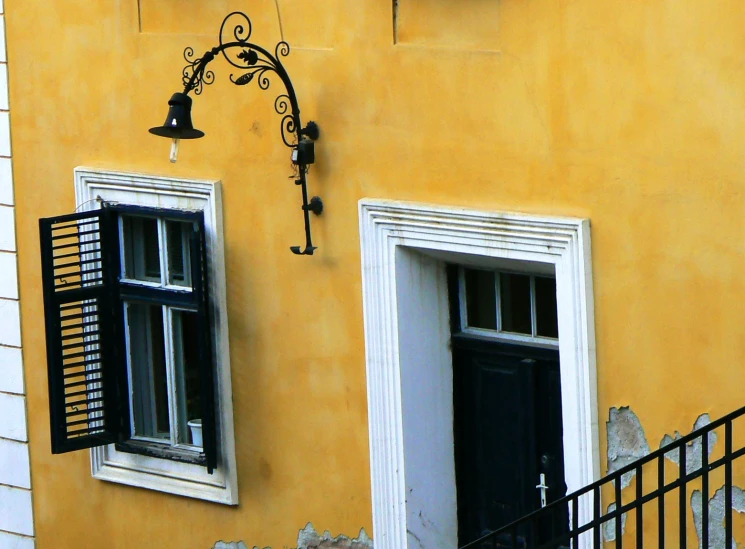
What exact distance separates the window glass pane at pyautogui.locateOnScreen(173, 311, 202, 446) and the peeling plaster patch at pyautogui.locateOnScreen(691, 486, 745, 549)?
3154 mm

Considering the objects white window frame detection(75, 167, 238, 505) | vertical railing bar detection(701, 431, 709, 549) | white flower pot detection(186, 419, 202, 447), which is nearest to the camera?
vertical railing bar detection(701, 431, 709, 549)

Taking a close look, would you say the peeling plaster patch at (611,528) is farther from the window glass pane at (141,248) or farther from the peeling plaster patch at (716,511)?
the window glass pane at (141,248)

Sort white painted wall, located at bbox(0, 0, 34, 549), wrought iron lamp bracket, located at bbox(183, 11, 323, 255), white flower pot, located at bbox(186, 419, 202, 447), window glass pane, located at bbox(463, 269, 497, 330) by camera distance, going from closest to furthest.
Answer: wrought iron lamp bracket, located at bbox(183, 11, 323, 255)
window glass pane, located at bbox(463, 269, 497, 330)
white flower pot, located at bbox(186, 419, 202, 447)
white painted wall, located at bbox(0, 0, 34, 549)

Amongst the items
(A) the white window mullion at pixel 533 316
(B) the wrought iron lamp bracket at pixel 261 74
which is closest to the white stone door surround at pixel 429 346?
(A) the white window mullion at pixel 533 316

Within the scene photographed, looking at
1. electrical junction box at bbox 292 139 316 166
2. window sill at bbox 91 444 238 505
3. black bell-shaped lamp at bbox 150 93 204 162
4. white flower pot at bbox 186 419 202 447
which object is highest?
black bell-shaped lamp at bbox 150 93 204 162

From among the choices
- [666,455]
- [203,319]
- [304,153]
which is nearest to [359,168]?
[304,153]

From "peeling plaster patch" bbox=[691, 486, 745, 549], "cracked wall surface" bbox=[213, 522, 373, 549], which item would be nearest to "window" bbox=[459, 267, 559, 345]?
"peeling plaster patch" bbox=[691, 486, 745, 549]

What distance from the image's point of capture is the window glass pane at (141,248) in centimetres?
883

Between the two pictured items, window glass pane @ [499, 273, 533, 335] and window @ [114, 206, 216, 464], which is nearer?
window glass pane @ [499, 273, 533, 335]

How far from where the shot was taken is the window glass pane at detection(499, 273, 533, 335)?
7.76 meters

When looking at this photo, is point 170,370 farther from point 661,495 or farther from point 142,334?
point 661,495

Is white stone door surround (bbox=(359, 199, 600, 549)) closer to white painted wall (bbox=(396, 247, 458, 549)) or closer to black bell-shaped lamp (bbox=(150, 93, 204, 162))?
white painted wall (bbox=(396, 247, 458, 549))

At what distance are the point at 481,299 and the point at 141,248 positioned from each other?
216 centimetres

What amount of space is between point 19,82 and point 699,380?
4.55 m
